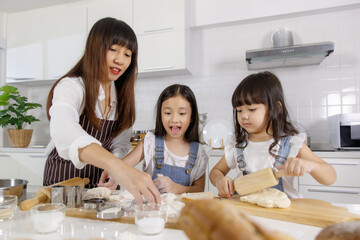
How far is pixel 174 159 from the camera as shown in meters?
1.40

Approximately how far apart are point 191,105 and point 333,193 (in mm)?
1314

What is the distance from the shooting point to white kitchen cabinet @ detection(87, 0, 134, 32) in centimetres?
265

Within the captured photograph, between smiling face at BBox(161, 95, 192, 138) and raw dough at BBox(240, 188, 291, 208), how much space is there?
568mm

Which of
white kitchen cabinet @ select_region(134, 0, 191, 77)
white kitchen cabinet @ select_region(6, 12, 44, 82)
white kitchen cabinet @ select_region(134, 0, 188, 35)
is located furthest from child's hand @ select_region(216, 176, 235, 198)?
white kitchen cabinet @ select_region(6, 12, 44, 82)

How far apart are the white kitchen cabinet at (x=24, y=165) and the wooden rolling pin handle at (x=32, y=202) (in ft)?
6.66

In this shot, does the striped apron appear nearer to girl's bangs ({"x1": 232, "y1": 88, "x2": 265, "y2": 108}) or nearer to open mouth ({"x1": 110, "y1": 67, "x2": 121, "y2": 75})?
open mouth ({"x1": 110, "y1": 67, "x2": 121, "y2": 75})

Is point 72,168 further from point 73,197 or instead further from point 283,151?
point 283,151

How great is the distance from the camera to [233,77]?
2674mm

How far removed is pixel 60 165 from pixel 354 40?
103 inches

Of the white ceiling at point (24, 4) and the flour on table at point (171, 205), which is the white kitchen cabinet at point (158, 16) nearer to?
the white ceiling at point (24, 4)

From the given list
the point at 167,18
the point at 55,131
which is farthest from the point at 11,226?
the point at 167,18

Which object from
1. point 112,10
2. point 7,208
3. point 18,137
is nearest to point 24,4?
point 112,10

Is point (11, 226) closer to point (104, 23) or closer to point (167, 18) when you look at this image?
point (104, 23)

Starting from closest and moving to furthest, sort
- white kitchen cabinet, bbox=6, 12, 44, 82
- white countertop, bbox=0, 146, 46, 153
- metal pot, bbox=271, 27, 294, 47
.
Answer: metal pot, bbox=271, 27, 294, 47 < white countertop, bbox=0, 146, 46, 153 < white kitchen cabinet, bbox=6, 12, 44, 82
